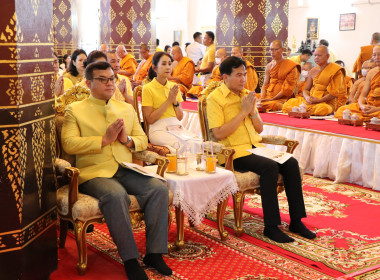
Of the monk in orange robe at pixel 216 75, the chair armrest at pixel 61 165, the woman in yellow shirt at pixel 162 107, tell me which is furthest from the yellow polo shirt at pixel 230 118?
the monk in orange robe at pixel 216 75

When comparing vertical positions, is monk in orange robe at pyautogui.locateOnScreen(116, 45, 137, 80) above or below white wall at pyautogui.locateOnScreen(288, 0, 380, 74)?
below

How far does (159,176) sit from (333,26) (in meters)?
12.6

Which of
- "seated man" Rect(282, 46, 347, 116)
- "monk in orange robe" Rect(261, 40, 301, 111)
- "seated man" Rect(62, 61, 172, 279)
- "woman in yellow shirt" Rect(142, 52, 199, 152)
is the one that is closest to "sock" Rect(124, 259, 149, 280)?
"seated man" Rect(62, 61, 172, 279)

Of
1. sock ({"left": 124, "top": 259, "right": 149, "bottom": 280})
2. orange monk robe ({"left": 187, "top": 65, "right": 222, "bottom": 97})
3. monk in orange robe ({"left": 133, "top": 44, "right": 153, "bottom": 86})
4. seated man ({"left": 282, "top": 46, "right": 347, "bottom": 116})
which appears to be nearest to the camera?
sock ({"left": 124, "top": 259, "right": 149, "bottom": 280})

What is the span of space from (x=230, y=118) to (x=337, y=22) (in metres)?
11.6

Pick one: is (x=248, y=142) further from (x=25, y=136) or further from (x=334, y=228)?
(x=25, y=136)

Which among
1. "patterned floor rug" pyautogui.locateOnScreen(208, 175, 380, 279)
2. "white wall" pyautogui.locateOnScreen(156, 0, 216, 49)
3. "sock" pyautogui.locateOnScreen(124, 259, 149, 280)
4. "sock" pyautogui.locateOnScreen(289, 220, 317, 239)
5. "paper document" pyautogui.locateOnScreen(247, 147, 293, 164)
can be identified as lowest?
"patterned floor rug" pyautogui.locateOnScreen(208, 175, 380, 279)

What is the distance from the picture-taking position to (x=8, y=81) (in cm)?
243

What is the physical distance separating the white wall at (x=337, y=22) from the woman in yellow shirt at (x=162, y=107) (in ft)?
34.5

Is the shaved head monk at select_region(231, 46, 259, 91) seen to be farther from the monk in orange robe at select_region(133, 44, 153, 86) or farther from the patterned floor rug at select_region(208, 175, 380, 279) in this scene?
the patterned floor rug at select_region(208, 175, 380, 279)

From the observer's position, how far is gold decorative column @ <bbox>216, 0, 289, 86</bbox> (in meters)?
8.78

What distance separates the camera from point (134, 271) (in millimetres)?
2842

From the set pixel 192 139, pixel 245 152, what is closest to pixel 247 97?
pixel 245 152

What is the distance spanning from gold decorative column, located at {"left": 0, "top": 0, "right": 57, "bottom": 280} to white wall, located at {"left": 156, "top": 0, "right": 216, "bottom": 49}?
1524cm
